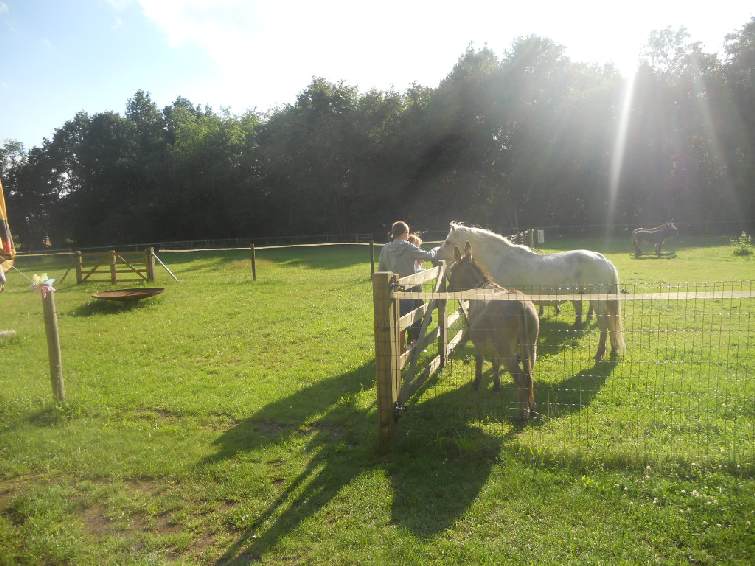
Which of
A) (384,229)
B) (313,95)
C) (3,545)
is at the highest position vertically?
(313,95)

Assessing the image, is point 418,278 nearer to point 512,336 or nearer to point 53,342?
point 512,336

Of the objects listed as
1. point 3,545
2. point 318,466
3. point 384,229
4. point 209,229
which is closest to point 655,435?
point 318,466

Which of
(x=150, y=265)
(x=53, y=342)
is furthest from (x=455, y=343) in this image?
(x=150, y=265)

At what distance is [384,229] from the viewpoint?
35000 mm

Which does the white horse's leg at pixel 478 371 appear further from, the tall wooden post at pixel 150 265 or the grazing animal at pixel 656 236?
the grazing animal at pixel 656 236

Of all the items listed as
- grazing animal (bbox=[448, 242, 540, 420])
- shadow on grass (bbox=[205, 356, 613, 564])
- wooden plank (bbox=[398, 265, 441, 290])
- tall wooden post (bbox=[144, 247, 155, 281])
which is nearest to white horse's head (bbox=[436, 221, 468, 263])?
wooden plank (bbox=[398, 265, 441, 290])

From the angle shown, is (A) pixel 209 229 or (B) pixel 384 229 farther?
(A) pixel 209 229

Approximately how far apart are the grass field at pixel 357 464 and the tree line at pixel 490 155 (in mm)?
26655

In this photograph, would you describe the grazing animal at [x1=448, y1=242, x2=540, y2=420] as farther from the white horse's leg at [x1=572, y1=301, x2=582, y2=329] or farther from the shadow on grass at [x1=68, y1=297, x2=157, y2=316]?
the shadow on grass at [x1=68, y1=297, x2=157, y2=316]

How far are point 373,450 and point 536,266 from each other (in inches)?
178

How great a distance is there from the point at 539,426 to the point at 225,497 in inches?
116

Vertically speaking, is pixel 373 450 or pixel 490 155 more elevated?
pixel 490 155

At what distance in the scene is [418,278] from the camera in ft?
19.4

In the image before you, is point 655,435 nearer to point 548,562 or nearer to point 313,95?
point 548,562
